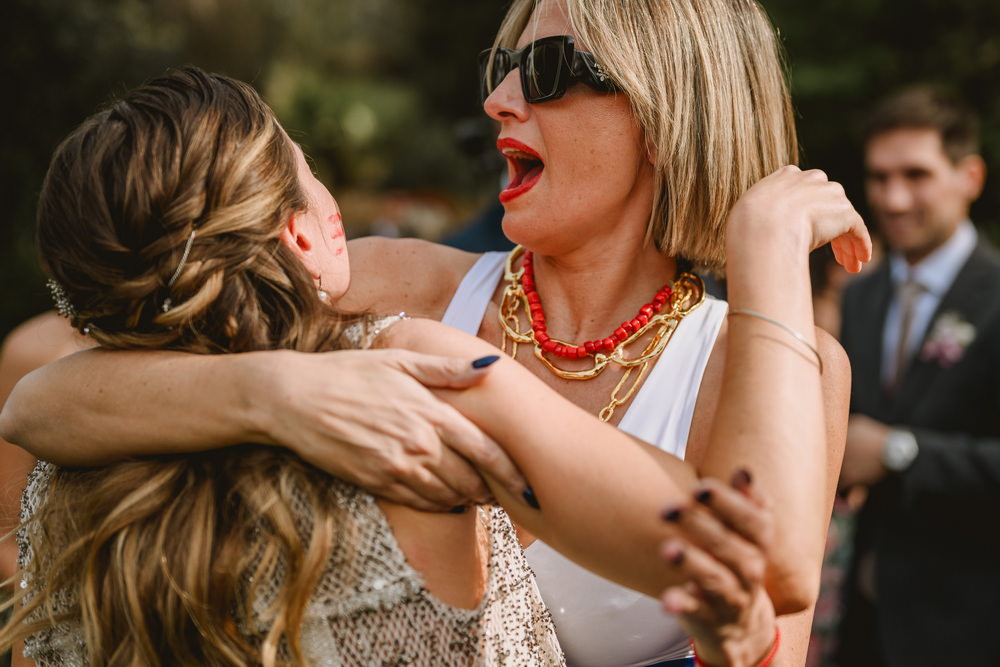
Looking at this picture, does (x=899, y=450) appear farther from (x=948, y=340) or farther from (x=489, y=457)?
(x=489, y=457)

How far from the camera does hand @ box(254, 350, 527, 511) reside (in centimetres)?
153

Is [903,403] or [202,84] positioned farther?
[903,403]

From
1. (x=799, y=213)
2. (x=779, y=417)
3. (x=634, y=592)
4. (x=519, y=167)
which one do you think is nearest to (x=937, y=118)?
(x=519, y=167)

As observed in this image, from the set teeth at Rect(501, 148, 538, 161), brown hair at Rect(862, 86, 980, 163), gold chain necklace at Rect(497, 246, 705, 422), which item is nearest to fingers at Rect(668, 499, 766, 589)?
gold chain necklace at Rect(497, 246, 705, 422)

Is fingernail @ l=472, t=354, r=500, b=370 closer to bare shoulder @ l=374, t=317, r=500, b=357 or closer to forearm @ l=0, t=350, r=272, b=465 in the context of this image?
bare shoulder @ l=374, t=317, r=500, b=357

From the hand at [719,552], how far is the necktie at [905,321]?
3580 mm

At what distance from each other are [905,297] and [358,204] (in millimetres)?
14435

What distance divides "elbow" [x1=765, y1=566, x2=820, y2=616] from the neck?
1.00 metres

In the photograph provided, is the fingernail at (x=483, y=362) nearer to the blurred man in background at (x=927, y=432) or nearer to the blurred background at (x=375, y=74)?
the blurred background at (x=375, y=74)

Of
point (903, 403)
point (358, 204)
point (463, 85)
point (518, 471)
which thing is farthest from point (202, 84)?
point (463, 85)

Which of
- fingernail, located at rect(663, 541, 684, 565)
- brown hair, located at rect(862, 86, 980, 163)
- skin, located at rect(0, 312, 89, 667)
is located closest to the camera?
fingernail, located at rect(663, 541, 684, 565)

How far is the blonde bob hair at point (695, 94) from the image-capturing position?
7.58 ft

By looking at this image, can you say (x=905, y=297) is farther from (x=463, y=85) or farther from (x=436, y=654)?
(x=463, y=85)

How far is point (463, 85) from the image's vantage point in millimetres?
22625
